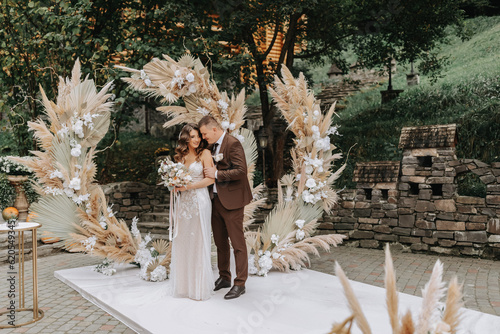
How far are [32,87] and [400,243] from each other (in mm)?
8310

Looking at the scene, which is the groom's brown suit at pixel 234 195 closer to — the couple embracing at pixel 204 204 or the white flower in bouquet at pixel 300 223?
the couple embracing at pixel 204 204

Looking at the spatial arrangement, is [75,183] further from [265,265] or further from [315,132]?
[315,132]

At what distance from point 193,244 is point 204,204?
46 centimetres

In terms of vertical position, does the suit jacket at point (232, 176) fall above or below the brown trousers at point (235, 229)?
above

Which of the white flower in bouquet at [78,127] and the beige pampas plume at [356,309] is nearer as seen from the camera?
the beige pampas plume at [356,309]

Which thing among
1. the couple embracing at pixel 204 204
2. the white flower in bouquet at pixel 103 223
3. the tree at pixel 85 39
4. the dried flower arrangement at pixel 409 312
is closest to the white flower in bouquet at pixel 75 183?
the white flower in bouquet at pixel 103 223

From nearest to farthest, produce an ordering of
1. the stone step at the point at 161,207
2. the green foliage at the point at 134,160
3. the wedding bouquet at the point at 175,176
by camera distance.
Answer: the wedding bouquet at the point at 175,176 < the stone step at the point at 161,207 < the green foliage at the point at 134,160

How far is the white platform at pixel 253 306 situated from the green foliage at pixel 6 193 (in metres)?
3.65

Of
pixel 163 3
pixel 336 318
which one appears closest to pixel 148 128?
pixel 163 3

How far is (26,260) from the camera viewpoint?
7.70 meters

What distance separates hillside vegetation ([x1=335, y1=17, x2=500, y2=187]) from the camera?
10.4 meters

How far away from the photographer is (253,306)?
15.6ft

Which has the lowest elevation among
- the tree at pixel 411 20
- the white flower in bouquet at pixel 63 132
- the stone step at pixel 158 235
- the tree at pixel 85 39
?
the stone step at pixel 158 235

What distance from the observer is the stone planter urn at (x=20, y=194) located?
27.1 ft
